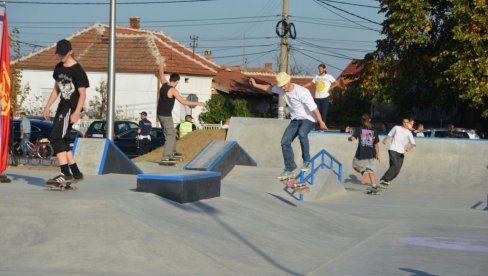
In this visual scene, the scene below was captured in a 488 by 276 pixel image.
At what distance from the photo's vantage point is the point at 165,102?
14664 mm

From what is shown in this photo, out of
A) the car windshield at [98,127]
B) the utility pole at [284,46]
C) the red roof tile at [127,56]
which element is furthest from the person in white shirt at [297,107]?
the red roof tile at [127,56]

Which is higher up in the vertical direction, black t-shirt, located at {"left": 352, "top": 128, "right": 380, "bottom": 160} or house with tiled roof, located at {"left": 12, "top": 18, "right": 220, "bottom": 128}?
house with tiled roof, located at {"left": 12, "top": 18, "right": 220, "bottom": 128}

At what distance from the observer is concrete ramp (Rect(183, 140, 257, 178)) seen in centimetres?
1577

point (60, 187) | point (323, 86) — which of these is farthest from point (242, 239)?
point (323, 86)

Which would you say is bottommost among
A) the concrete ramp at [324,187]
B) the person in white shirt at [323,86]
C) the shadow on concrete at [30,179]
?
the concrete ramp at [324,187]

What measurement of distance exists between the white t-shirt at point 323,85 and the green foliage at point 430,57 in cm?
1186

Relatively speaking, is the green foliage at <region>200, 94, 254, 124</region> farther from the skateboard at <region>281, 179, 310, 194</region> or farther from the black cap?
the black cap

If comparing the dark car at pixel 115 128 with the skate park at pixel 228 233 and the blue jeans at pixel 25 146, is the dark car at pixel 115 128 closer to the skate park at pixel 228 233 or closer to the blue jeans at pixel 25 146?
the blue jeans at pixel 25 146

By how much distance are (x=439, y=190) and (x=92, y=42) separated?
45380 mm

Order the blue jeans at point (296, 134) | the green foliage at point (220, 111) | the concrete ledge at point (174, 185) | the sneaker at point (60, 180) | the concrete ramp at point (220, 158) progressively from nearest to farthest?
1. the sneaker at point (60, 180)
2. the concrete ledge at point (174, 185)
3. the blue jeans at point (296, 134)
4. the concrete ramp at point (220, 158)
5. the green foliage at point (220, 111)

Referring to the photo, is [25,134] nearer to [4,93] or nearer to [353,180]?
[353,180]

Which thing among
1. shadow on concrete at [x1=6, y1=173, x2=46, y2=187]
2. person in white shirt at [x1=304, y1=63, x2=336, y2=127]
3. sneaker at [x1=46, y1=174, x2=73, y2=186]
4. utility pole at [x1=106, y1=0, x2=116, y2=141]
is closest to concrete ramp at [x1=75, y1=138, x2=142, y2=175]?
shadow on concrete at [x1=6, y1=173, x2=46, y2=187]

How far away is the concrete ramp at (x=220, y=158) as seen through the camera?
51.7 ft

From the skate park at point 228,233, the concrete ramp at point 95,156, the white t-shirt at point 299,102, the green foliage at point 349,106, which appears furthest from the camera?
the green foliage at point 349,106
